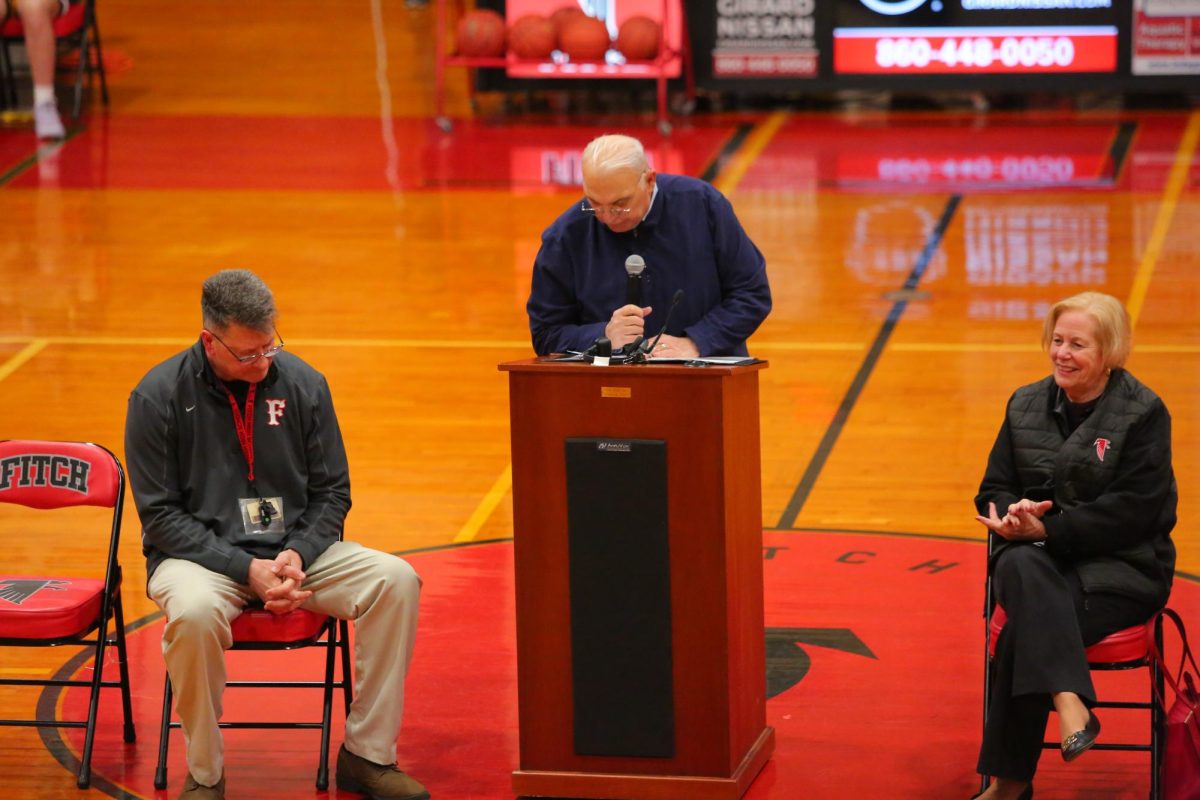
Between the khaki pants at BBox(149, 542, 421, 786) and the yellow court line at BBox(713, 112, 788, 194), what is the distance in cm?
732

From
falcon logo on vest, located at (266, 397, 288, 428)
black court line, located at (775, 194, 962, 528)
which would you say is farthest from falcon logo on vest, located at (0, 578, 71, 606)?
black court line, located at (775, 194, 962, 528)

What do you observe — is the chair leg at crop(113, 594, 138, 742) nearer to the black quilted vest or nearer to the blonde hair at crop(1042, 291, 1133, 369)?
the black quilted vest

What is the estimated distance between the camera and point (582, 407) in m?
Result: 4.62

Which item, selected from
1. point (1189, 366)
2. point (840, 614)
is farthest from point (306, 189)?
point (840, 614)

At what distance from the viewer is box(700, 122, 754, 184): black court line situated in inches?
506

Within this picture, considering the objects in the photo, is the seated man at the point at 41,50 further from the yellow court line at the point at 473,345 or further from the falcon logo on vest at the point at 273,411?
the falcon logo on vest at the point at 273,411

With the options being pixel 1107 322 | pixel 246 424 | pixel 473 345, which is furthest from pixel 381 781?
pixel 473 345

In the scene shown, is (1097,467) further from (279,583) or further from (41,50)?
(41,50)

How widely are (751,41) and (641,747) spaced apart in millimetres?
10530

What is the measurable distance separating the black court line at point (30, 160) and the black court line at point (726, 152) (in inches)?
182

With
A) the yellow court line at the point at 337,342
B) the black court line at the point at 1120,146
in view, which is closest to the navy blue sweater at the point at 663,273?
the yellow court line at the point at 337,342

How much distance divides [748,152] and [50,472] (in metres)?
8.99

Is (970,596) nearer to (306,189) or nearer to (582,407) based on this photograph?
(582,407)

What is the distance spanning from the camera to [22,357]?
951 centimetres
